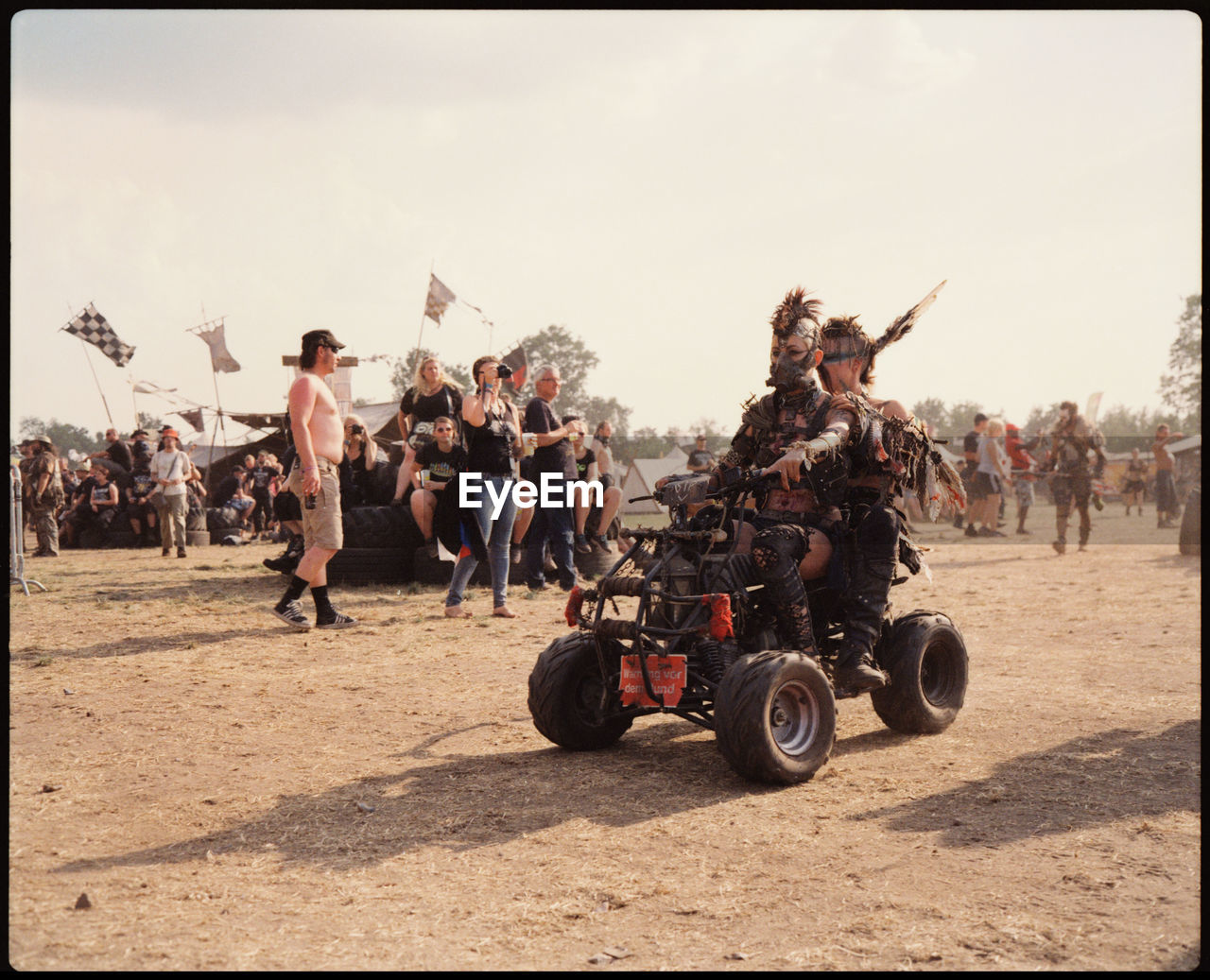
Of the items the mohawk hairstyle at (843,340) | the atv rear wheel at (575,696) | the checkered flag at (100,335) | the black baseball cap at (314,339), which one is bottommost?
the atv rear wheel at (575,696)

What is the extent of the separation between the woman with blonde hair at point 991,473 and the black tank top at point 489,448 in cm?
1204

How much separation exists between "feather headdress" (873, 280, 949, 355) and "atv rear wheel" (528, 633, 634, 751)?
7.24ft

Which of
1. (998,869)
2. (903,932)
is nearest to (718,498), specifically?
(998,869)

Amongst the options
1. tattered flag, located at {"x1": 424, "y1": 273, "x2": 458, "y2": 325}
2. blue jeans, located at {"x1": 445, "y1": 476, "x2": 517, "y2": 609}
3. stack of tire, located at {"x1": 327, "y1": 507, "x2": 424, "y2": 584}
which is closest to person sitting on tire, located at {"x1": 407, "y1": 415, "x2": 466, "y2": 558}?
blue jeans, located at {"x1": 445, "y1": 476, "x2": 517, "y2": 609}

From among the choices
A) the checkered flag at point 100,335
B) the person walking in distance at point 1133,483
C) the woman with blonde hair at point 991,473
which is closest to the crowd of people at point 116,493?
the checkered flag at point 100,335

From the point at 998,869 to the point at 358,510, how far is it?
8.91 metres

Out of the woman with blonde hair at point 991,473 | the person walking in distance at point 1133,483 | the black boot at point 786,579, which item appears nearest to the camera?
the black boot at point 786,579

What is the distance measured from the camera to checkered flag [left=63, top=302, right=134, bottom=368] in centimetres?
2547

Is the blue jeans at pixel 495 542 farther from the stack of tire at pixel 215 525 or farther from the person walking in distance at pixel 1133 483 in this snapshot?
the person walking in distance at pixel 1133 483

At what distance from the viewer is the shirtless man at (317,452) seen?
8.32m

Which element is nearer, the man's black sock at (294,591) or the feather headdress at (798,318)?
the feather headdress at (798,318)

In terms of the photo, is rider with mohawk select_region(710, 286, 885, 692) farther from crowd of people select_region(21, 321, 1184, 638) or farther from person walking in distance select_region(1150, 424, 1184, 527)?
person walking in distance select_region(1150, 424, 1184, 527)

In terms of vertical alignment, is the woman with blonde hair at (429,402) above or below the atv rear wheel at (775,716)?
above

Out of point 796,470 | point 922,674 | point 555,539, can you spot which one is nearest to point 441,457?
point 555,539
